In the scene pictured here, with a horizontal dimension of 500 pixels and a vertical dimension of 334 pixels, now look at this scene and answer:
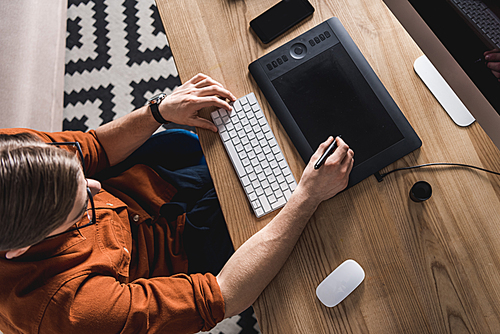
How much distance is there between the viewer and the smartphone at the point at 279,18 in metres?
0.92

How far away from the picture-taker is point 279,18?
0.93m

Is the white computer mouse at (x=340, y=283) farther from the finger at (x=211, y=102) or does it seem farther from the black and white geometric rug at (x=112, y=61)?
the black and white geometric rug at (x=112, y=61)

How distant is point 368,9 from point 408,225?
59cm

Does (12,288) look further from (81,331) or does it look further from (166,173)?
(166,173)

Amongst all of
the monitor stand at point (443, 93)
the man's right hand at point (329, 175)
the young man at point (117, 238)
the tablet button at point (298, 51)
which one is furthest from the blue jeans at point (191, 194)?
the monitor stand at point (443, 93)

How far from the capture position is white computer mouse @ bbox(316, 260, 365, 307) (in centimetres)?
76

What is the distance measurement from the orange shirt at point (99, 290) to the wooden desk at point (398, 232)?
0.16m

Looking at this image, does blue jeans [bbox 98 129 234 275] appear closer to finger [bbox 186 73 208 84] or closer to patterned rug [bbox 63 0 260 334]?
finger [bbox 186 73 208 84]

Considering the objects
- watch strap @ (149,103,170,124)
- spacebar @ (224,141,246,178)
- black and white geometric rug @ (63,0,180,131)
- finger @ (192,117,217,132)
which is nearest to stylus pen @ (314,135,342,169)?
spacebar @ (224,141,246,178)

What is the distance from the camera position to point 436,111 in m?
0.83

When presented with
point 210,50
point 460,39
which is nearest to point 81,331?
point 210,50

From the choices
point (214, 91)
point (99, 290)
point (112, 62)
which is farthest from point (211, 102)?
point (112, 62)

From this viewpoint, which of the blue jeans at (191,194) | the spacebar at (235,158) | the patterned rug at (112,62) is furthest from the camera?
the patterned rug at (112,62)

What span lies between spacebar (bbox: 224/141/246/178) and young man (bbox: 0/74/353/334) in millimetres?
97
